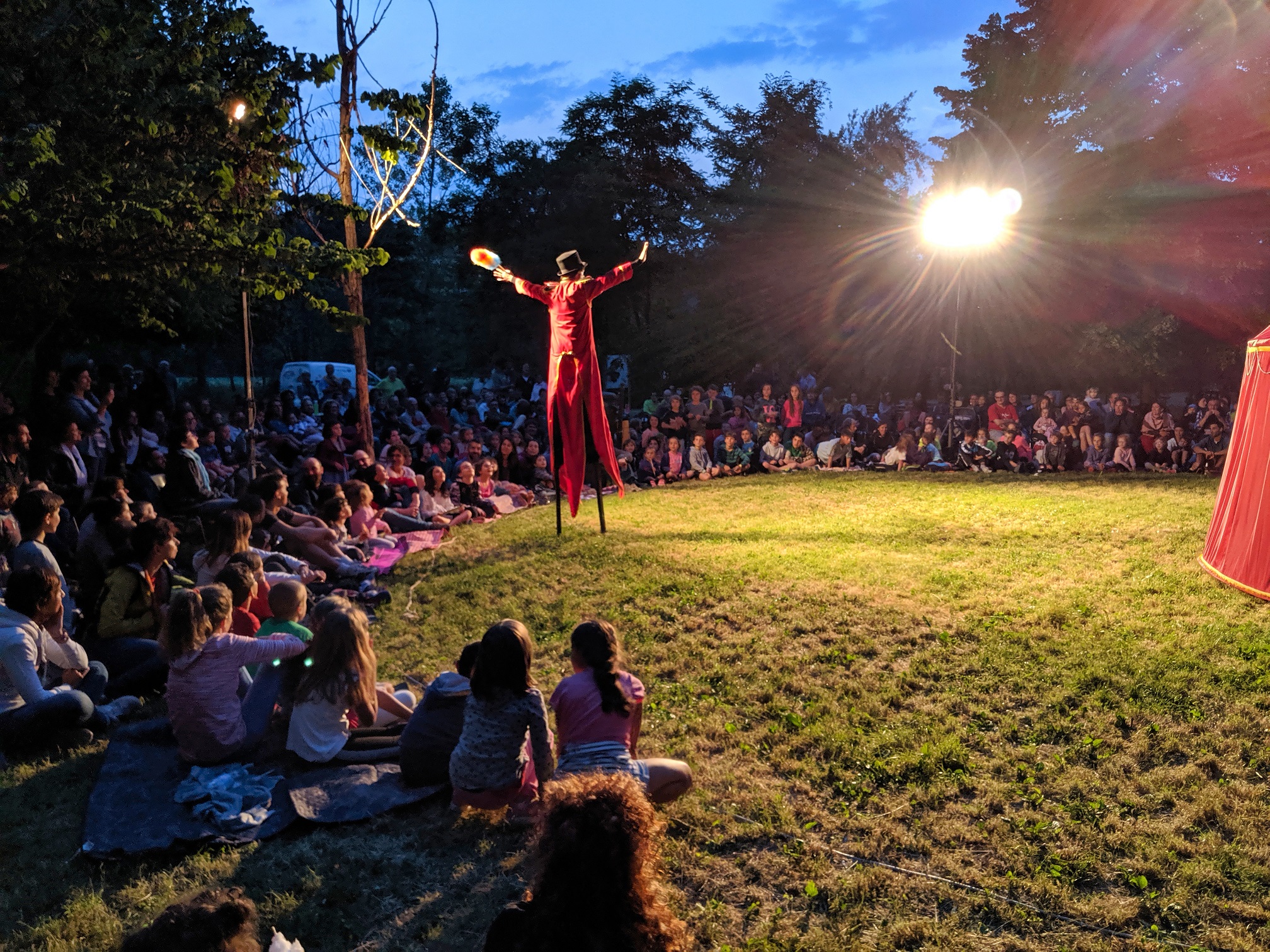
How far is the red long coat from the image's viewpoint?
7.45m

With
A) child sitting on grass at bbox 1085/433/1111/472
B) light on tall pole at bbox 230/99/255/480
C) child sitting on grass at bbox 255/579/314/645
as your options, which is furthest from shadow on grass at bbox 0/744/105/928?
child sitting on grass at bbox 1085/433/1111/472

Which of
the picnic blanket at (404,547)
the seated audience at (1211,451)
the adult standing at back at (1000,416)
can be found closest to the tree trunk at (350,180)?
the picnic blanket at (404,547)

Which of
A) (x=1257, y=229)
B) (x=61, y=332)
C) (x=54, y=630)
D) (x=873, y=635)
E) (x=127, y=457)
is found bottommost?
(x=873, y=635)

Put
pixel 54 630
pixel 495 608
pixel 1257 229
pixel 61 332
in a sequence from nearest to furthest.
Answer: pixel 54 630 < pixel 495 608 < pixel 61 332 < pixel 1257 229

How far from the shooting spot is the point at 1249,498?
6.54m

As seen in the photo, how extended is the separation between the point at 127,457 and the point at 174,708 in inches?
261

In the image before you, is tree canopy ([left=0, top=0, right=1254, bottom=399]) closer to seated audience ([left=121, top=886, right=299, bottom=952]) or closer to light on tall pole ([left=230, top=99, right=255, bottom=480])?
light on tall pole ([left=230, top=99, right=255, bottom=480])

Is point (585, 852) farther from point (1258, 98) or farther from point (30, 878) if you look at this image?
point (1258, 98)

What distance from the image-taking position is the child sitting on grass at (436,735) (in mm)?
3648

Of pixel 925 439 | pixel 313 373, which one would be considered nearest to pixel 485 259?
pixel 925 439

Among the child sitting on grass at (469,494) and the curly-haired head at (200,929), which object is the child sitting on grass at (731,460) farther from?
the curly-haired head at (200,929)

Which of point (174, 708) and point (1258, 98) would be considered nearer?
point (174, 708)

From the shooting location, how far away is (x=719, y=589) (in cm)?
643

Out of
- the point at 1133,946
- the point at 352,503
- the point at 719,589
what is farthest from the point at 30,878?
the point at 352,503
